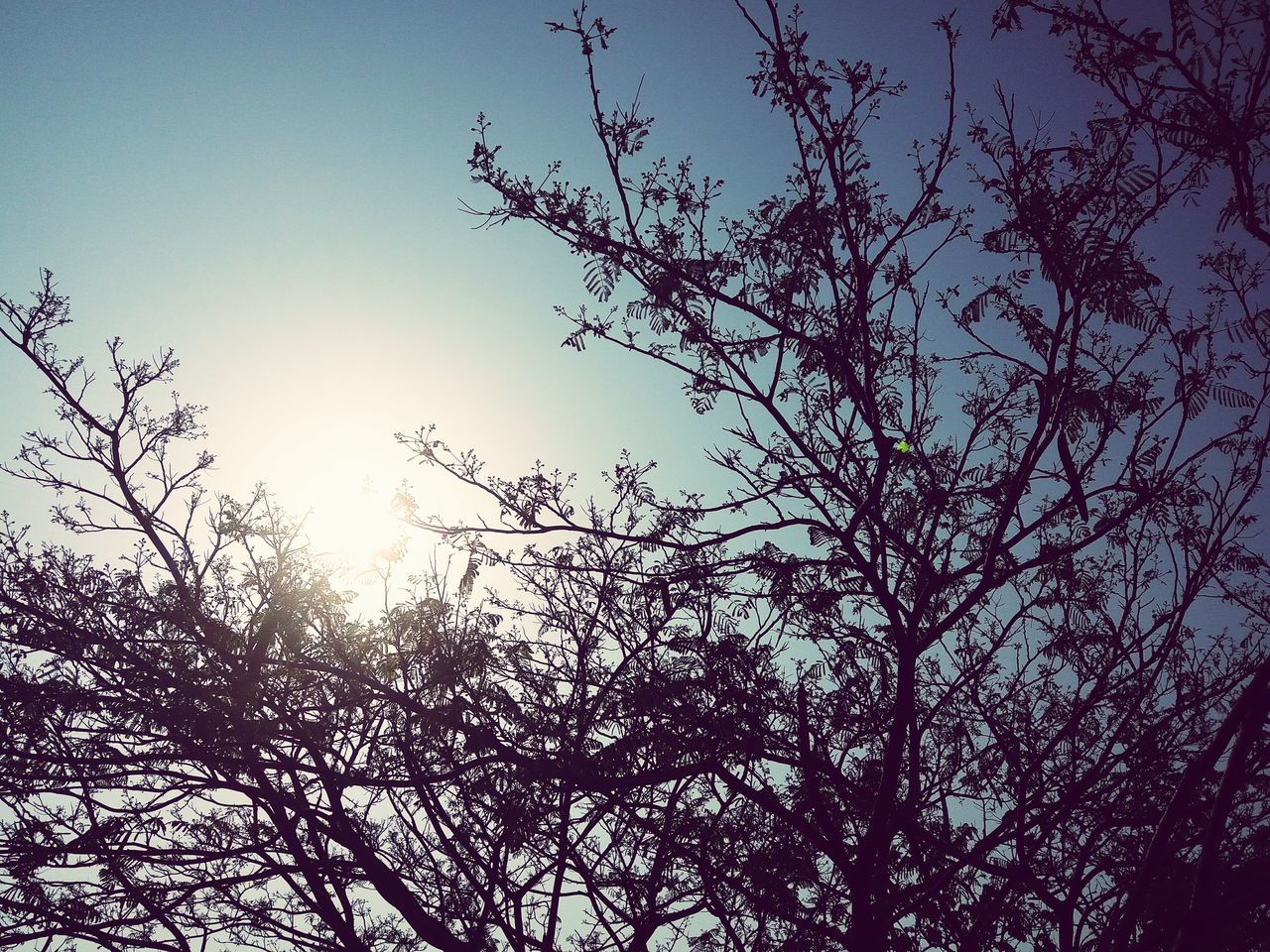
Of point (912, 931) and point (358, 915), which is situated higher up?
point (358, 915)

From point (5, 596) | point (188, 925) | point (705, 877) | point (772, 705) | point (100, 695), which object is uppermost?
point (5, 596)

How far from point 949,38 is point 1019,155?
83 centimetres

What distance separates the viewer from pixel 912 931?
5.81 m

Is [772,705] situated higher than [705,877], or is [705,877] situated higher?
[772,705]

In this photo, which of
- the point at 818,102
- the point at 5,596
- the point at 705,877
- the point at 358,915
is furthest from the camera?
the point at 358,915

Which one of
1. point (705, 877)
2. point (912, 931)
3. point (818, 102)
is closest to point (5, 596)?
point (705, 877)

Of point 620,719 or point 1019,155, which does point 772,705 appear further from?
point 1019,155

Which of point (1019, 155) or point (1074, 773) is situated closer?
point (1019, 155)

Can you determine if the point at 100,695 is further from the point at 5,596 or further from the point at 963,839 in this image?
the point at 963,839

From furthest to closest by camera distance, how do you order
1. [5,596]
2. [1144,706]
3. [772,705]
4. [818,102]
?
[1144,706]
[5,596]
[772,705]
[818,102]

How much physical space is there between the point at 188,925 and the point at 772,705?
5.66 m

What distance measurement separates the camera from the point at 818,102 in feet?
15.1

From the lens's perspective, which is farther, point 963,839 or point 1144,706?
point 1144,706

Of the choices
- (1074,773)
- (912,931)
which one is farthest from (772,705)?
(1074,773)
